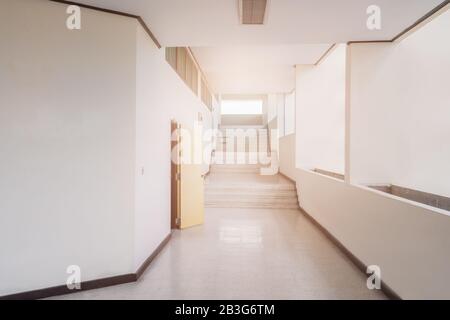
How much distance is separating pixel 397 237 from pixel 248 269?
1.68 m

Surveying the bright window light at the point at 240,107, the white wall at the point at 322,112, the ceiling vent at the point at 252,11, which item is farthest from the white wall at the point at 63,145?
the bright window light at the point at 240,107

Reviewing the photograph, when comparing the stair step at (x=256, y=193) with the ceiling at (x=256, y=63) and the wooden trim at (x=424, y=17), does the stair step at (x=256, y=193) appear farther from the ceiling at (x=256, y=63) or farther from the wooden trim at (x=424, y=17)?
the wooden trim at (x=424, y=17)

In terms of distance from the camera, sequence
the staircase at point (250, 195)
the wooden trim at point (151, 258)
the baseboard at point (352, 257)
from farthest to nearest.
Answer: the staircase at point (250, 195) < the wooden trim at point (151, 258) < the baseboard at point (352, 257)

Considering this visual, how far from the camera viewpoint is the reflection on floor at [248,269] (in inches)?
108

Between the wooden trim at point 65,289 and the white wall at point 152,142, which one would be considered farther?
the white wall at point 152,142

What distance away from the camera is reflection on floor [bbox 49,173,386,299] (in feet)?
8.97

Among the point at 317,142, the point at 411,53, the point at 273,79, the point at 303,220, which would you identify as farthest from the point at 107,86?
the point at 273,79

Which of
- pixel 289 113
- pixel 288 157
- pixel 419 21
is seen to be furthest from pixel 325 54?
pixel 289 113

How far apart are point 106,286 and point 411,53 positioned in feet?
16.2

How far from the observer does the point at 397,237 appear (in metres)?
2.54

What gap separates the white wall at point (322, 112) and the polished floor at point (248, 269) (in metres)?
2.39

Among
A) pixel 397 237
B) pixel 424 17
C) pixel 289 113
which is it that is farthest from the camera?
pixel 289 113

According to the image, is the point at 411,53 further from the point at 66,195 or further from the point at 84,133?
the point at 66,195

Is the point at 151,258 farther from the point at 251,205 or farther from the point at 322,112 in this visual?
the point at 322,112
